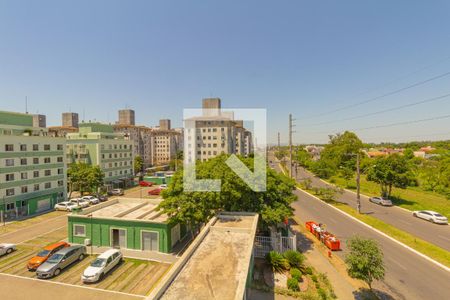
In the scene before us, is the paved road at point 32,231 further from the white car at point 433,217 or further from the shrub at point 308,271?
the white car at point 433,217

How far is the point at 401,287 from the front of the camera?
46.5ft

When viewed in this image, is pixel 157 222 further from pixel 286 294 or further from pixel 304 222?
pixel 304 222

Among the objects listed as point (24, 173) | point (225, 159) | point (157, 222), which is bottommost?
point (157, 222)

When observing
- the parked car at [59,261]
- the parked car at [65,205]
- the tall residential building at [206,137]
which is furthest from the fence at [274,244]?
the tall residential building at [206,137]

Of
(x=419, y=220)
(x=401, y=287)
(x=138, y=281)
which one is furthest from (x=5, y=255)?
(x=419, y=220)

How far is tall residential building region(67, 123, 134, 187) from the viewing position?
46.3 m

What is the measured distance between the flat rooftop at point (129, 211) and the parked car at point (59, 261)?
326cm

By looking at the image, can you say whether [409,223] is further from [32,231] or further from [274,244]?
[32,231]

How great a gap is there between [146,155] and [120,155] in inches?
1672

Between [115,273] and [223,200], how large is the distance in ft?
30.5

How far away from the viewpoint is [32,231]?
24594mm

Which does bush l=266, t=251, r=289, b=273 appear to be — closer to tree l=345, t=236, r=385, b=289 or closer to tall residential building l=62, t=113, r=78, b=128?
tree l=345, t=236, r=385, b=289

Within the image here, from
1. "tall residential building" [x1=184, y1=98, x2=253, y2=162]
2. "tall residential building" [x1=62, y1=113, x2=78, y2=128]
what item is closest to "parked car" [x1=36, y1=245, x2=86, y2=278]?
"tall residential building" [x1=184, y1=98, x2=253, y2=162]

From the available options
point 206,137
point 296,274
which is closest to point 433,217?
point 296,274
